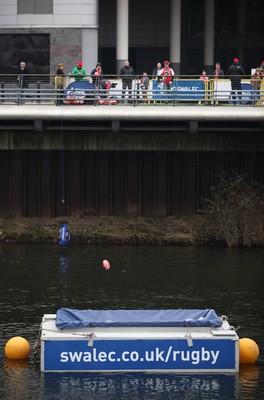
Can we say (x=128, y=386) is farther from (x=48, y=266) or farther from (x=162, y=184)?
(x=162, y=184)

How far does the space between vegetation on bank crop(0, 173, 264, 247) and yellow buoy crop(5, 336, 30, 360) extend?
16.8 metres

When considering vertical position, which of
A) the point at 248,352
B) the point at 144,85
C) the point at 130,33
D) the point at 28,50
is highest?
the point at 130,33

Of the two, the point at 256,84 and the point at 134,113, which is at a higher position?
the point at 256,84

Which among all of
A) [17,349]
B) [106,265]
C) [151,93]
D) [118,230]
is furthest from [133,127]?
[17,349]

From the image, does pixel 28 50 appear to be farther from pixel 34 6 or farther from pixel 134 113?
pixel 134 113

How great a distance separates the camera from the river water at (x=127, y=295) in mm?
28656

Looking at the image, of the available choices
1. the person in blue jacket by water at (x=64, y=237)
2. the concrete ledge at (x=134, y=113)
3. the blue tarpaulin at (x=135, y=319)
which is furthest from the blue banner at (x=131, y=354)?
the concrete ledge at (x=134, y=113)

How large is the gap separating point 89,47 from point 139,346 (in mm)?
28871

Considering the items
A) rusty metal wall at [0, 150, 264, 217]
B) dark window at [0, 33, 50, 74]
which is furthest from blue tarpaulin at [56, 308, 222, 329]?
dark window at [0, 33, 50, 74]

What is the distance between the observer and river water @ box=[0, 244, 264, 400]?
28656mm

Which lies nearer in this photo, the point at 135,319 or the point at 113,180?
the point at 135,319

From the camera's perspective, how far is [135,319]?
30.8 metres

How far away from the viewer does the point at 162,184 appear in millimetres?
50469

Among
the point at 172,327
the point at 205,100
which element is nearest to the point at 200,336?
the point at 172,327
